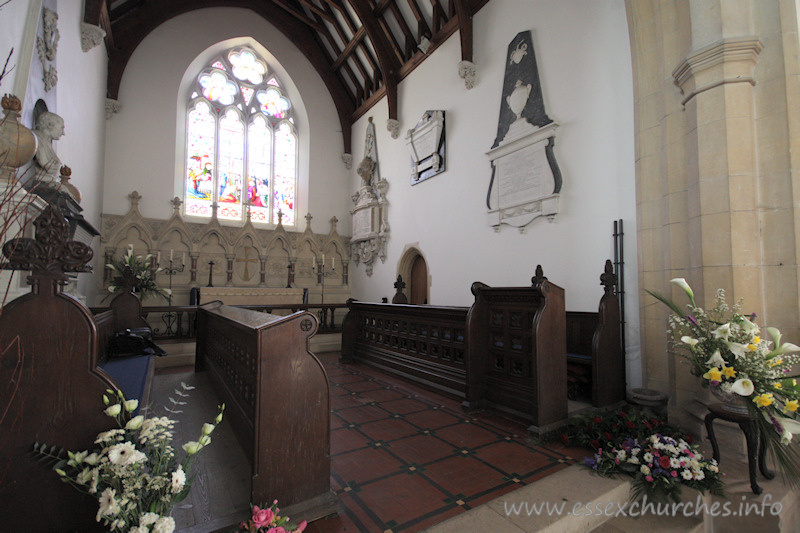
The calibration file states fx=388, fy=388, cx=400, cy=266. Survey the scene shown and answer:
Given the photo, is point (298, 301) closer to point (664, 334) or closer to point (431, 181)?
point (431, 181)

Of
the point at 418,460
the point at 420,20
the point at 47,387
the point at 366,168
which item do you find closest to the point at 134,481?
the point at 47,387

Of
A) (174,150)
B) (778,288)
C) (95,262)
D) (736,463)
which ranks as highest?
(174,150)

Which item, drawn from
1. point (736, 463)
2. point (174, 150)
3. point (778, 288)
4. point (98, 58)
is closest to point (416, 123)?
point (174, 150)

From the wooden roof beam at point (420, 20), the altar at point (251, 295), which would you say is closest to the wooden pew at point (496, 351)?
the altar at point (251, 295)

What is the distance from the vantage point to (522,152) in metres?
5.26

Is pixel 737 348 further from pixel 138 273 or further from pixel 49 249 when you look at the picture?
pixel 138 273

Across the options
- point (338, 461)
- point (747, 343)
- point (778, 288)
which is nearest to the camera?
point (747, 343)

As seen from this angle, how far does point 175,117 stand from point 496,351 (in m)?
8.41

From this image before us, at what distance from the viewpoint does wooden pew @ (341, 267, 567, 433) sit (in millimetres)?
2977

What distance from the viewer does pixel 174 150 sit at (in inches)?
325

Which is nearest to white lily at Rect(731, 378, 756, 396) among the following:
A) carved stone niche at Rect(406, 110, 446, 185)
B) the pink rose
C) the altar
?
the pink rose

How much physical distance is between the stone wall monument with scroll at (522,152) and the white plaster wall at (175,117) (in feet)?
17.8

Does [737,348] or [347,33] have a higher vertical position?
[347,33]

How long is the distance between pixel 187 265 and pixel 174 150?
247 centimetres
